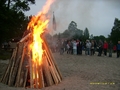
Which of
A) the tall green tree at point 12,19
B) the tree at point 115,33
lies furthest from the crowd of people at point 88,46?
the tree at point 115,33

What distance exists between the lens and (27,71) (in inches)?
286

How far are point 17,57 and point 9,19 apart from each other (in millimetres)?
13264

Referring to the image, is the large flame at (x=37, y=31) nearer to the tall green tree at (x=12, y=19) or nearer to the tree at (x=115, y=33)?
the tall green tree at (x=12, y=19)

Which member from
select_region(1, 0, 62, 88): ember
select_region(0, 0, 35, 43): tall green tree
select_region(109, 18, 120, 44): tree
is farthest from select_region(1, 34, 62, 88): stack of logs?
select_region(109, 18, 120, 44): tree

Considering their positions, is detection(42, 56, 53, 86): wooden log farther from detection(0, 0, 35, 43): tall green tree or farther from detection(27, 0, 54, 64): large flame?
detection(0, 0, 35, 43): tall green tree

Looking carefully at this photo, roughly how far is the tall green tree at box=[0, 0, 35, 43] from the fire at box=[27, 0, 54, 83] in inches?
469

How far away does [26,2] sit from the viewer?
24328 millimetres

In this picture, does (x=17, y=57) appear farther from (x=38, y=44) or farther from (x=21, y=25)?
(x=21, y=25)

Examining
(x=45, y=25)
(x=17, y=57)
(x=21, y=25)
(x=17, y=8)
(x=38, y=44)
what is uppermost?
(x=17, y=8)

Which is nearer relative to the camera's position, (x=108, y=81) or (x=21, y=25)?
(x=108, y=81)

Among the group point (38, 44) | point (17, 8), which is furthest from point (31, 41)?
point (17, 8)

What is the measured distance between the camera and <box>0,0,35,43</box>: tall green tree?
64.1 feet

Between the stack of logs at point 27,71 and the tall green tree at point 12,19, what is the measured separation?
479 inches

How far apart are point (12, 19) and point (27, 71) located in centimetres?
1400
